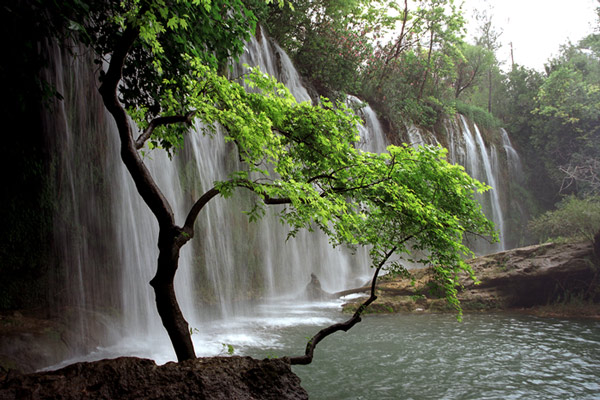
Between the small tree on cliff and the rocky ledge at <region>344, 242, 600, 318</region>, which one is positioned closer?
the small tree on cliff

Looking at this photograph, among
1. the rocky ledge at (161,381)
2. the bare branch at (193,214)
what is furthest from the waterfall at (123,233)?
the rocky ledge at (161,381)

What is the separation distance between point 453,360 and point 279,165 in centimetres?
477

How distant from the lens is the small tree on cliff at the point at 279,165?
392cm

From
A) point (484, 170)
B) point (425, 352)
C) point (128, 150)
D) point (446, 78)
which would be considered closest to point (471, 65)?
point (446, 78)

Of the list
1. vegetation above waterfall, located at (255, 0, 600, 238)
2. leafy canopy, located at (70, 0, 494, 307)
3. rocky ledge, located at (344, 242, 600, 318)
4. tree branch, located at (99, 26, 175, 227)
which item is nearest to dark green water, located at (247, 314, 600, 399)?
rocky ledge, located at (344, 242, 600, 318)

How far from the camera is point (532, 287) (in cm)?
1142

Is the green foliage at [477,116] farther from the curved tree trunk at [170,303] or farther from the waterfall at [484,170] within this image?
the curved tree trunk at [170,303]

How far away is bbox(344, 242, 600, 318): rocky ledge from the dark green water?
4.22 ft

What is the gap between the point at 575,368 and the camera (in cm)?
636

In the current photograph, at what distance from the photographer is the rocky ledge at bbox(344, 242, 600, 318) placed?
11.0 meters

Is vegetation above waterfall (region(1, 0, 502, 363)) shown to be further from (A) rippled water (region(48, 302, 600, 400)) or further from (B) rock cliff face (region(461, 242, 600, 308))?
(B) rock cliff face (region(461, 242, 600, 308))

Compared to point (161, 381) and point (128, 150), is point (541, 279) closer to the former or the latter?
point (161, 381)

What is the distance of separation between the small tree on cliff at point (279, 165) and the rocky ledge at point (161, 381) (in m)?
0.60

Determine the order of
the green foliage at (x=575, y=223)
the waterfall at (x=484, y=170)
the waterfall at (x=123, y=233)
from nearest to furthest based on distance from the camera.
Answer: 1. the waterfall at (x=123, y=233)
2. the green foliage at (x=575, y=223)
3. the waterfall at (x=484, y=170)
